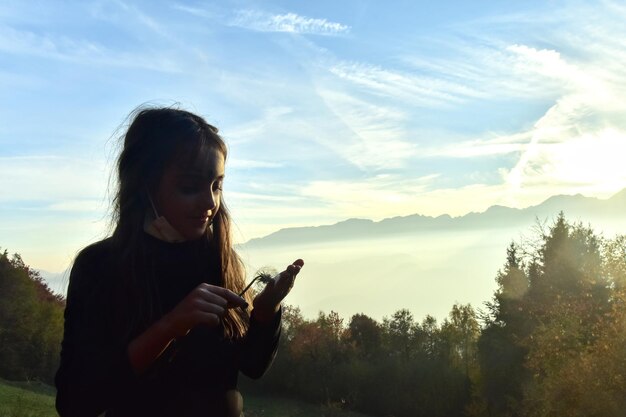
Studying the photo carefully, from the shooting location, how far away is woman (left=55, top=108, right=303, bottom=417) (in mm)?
1861

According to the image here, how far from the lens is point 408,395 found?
43.3m

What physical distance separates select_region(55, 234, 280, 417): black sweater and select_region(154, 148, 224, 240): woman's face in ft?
0.35

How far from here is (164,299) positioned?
2.23 metres

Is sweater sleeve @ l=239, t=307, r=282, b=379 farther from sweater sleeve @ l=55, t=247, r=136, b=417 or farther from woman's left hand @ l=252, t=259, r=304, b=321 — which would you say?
sweater sleeve @ l=55, t=247, r=136, b=417

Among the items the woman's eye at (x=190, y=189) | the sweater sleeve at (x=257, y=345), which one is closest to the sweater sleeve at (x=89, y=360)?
the woman's eye at (x=190, y=189)

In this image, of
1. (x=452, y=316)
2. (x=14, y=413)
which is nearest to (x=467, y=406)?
(x=452, y=316)

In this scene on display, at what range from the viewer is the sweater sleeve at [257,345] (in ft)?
7.70

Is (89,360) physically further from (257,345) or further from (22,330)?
(22,330)

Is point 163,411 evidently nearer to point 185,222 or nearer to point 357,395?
point 185,222

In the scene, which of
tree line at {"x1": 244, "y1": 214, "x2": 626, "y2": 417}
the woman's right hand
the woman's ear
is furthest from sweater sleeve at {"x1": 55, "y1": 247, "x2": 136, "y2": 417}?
tree line at {"x1": 244, "y1": 214, "x2": 626, "y2": 417}

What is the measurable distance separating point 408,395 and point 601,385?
902 inches

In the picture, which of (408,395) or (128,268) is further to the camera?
(408,395)

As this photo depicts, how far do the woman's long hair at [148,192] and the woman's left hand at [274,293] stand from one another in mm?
154

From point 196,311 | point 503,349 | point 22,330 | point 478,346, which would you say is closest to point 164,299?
point 196,311
